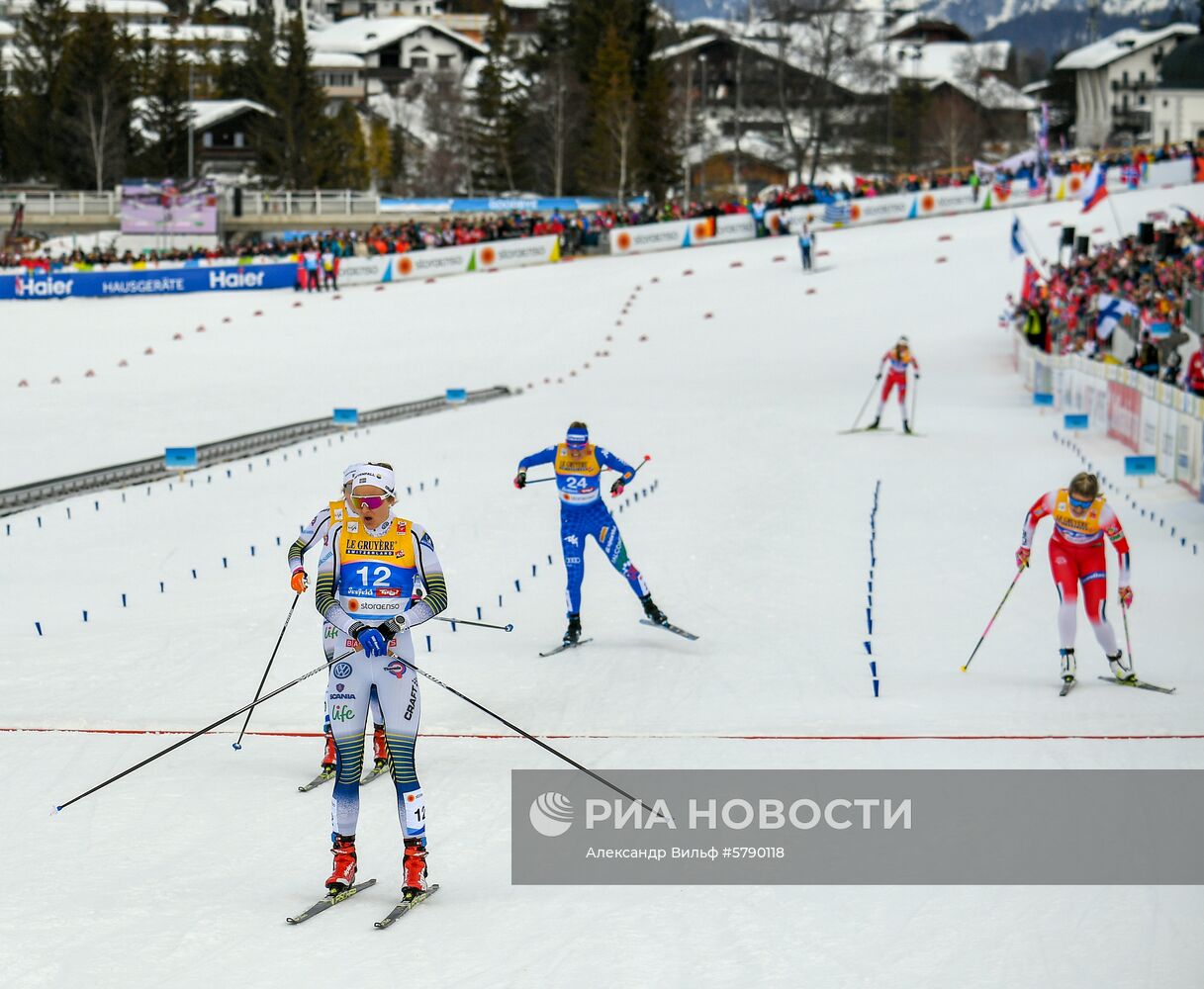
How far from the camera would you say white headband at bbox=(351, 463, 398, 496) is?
735 cm

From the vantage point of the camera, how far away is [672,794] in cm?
892

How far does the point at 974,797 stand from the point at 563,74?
74.1 meters

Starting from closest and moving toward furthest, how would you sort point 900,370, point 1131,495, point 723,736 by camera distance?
point 723,736 < point 1131,495 < point 900,370

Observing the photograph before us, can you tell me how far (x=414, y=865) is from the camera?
7.43 metres

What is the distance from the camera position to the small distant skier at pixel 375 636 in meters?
7.32

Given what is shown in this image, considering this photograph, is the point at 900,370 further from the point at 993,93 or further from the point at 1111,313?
the point at 993,93

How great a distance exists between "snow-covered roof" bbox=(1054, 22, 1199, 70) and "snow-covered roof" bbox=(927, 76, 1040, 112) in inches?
181

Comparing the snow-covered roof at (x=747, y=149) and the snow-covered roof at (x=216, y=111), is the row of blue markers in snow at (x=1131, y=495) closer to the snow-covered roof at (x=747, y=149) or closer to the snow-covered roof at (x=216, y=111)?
the snow-covered roof at (x=216, y=111)

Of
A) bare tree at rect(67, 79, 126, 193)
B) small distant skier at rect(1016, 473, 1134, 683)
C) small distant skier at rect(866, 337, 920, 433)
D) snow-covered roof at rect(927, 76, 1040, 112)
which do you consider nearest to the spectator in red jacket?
small distant skier at rect(866, 337, 920, 433)

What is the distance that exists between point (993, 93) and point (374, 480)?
463ft

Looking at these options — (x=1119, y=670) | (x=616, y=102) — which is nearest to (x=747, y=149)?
(x=616, y=102)

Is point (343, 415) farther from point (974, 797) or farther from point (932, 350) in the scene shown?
point (974, 797)

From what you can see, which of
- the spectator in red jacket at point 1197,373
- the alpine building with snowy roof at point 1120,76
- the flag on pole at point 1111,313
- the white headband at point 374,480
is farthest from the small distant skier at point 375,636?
the alpine building with snowy roof at point 1120,76

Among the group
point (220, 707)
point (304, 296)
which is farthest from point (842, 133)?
point (220, 707)
